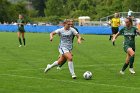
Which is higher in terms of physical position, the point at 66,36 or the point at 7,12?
the point at 66,36

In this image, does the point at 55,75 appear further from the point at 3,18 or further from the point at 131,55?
the point at 3,18

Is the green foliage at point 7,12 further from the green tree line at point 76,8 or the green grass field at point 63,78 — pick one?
the green grass field at point 63,78

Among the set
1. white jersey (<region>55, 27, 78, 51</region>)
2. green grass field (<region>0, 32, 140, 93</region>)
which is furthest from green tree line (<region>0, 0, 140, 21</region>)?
white jersey (<region>55, 27, 78, 51</region>)

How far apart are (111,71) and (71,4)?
8984cm

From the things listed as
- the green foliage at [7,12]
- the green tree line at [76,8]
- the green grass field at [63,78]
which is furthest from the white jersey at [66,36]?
the green foliage at [7,12]

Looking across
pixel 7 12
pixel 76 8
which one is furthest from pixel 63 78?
pixel 76 8

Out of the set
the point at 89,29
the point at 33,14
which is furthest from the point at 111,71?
the point at 33,14

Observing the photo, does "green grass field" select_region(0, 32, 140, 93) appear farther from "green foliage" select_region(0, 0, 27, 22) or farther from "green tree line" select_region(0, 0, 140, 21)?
"green foliage" select_region(0, 0, 27, 22)

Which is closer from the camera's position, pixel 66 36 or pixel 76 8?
pixel 66 36

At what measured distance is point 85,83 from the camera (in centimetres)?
1509

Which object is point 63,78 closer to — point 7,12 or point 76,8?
point 7,12

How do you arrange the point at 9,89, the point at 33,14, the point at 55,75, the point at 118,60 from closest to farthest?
the point at 9,89 < the point at 55,75 < the point at 118,60 < the point at 33,14

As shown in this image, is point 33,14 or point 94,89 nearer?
point 94,89

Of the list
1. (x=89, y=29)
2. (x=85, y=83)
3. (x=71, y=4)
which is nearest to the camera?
(x=85, y=83)
